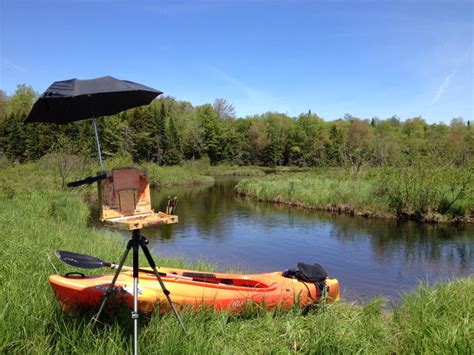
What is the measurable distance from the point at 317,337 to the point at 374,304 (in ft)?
5.59

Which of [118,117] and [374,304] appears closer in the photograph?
[374,304]

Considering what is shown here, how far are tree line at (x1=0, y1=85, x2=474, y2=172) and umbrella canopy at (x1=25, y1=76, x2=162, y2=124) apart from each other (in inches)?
859

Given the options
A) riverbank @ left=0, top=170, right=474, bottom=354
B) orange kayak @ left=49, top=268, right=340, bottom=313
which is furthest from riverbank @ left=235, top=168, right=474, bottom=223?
orange kayak @ left=49, top=268, right=340, bottom=313

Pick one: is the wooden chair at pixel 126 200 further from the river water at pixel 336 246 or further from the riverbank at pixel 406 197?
the riverbank at pixel 406 197

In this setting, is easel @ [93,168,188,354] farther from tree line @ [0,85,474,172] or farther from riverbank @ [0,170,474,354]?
tree line @ [0,85,474,172]

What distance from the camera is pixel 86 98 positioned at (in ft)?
11.2

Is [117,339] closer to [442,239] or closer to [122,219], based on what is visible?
[122,219]

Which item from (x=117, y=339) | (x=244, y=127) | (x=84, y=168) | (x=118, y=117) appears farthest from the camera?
(x=244, y=127)

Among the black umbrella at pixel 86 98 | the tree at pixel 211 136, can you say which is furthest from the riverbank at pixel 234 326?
the tree at pixel 211 136

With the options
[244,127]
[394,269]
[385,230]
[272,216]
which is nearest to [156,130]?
[244,127]

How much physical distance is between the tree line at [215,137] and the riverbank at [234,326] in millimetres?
20258

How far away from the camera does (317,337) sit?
3.74 meters

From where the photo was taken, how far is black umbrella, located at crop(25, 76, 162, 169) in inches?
129

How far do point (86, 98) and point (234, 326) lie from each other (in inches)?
99.2
